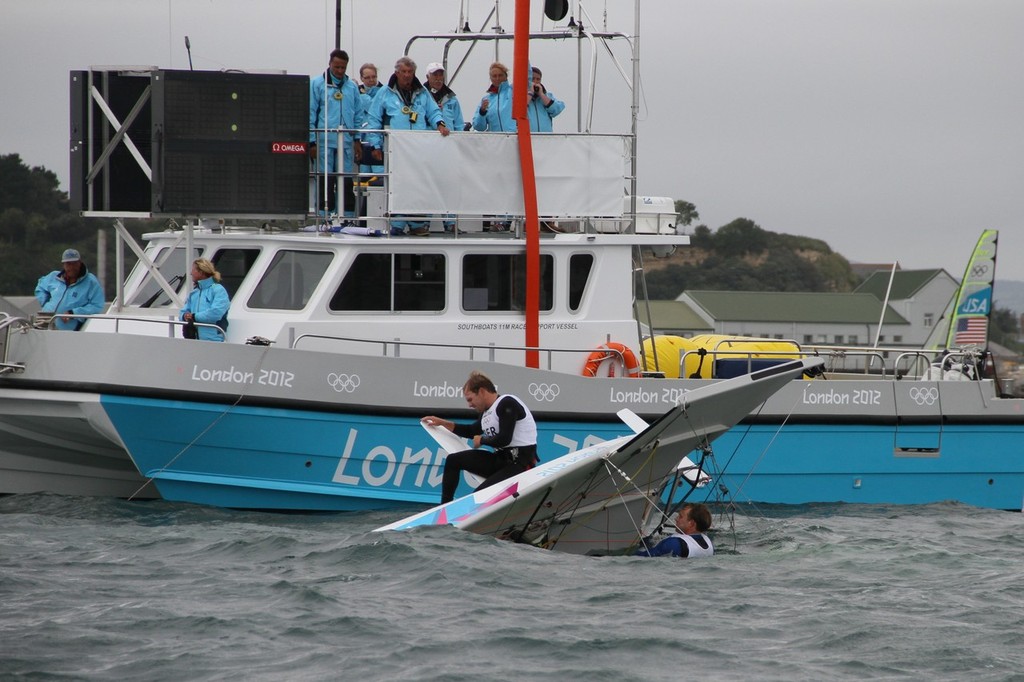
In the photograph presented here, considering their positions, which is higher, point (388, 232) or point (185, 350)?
point (388, 232)

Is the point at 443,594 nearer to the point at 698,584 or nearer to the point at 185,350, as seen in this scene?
the point at 698,584

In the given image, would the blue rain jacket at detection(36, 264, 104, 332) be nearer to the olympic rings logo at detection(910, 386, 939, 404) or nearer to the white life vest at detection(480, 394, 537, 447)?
the white life vest at detection(480, 394, 537, 447)

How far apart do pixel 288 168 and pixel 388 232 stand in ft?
3.49

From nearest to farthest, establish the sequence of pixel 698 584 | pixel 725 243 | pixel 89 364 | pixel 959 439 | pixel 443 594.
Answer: pixel 443 594 → pixel 698 584 → pixel 89 364 → pixel 959 439 → pixel 725 243

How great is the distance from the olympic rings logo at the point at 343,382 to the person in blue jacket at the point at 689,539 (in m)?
2.87

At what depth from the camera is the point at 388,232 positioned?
1239 cm

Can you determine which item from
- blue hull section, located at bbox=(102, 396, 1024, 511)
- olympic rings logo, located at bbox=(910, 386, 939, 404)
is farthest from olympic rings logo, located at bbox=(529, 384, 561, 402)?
olympic rings logo, located at bbox=(910, 386, 939, 404)

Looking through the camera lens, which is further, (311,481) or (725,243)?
(725,243)

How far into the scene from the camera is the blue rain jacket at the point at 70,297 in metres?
12.1

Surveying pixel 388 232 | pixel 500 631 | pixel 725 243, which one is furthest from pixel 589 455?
pixel 725 243

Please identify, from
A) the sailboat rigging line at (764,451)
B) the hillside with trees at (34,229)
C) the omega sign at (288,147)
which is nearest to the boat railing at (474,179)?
the omega sign at (288,147)

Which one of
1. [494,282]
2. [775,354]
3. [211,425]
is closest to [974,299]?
[775,354]

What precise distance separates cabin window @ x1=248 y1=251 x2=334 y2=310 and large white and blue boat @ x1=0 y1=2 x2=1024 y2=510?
0.02 metres

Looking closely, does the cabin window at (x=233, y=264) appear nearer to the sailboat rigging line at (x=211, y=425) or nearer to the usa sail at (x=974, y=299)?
the sailboat rigging line at (x=211, y=425)
